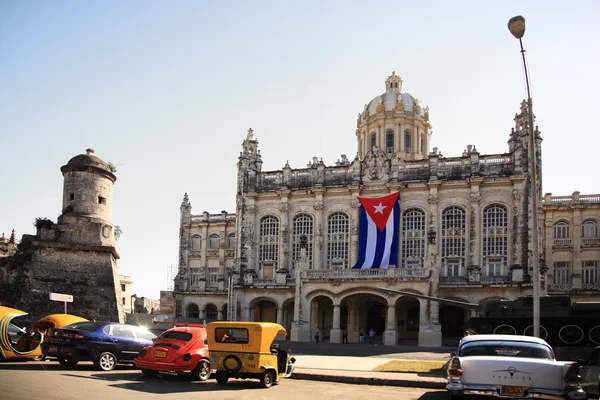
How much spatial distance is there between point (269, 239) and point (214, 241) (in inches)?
407

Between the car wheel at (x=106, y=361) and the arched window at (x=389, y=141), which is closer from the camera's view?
the car wheel at (x=106, y=361)

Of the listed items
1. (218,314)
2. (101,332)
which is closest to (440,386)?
(101,332)

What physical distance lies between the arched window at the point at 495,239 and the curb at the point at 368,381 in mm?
30511

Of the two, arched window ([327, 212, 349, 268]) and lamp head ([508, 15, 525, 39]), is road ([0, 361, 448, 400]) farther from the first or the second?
arched window ([327, 212, 349, 268])

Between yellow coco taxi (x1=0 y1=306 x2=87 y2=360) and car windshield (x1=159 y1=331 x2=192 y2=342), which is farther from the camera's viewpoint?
yellow coco taxi (x1=0 y1=306 x2=87 y2=360)

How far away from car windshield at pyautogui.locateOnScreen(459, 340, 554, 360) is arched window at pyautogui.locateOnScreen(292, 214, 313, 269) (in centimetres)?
3852

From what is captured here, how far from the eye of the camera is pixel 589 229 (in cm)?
4988

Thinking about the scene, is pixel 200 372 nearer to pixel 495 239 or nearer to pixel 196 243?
pixel 495 239

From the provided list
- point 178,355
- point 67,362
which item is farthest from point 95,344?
point 178,355

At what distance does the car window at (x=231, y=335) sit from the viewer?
15695mm

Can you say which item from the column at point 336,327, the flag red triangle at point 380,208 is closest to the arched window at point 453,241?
the flag red triangle at point 380,208

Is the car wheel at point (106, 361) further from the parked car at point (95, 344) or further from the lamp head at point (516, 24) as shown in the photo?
the lamp head at point (516, 24)

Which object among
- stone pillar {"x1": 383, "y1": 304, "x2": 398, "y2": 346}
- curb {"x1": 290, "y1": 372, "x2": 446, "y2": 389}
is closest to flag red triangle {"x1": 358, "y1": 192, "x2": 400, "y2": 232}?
stone pillar {"x1": 383, "y1": 304, "x2": 398, "y2": 346}

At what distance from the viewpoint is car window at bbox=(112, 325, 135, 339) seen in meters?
18.3
